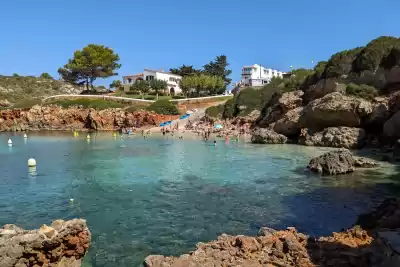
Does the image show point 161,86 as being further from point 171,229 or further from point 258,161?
point 171,229

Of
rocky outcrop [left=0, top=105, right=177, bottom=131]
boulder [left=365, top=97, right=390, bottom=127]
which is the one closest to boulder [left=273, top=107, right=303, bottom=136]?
boulder [left=365, top=97, right=390, bottom=127]

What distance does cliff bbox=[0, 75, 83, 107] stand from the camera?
12988cm

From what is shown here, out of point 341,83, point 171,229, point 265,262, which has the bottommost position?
point 171,229

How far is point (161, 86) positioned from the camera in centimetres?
11419

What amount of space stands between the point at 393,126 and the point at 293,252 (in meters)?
31.7

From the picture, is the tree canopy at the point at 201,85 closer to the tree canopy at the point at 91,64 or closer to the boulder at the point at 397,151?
the tree canopy at the point at 91,64

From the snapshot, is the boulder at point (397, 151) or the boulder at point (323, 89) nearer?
the boulder at point (397, 151)

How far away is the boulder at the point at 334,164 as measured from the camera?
2591cm

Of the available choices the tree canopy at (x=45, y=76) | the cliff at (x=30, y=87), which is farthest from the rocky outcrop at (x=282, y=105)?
the tree canopy at (x=45, y=76)

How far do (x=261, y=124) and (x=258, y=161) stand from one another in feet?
96.0

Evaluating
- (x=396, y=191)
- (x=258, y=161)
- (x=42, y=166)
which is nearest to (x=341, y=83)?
(x=258, y=161)

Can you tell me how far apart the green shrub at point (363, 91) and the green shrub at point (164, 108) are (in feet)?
157

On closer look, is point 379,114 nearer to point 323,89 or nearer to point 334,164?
point 323,89

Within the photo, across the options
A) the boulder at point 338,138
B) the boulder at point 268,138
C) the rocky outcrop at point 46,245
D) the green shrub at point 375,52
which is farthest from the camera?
the boulder at point 268,138
